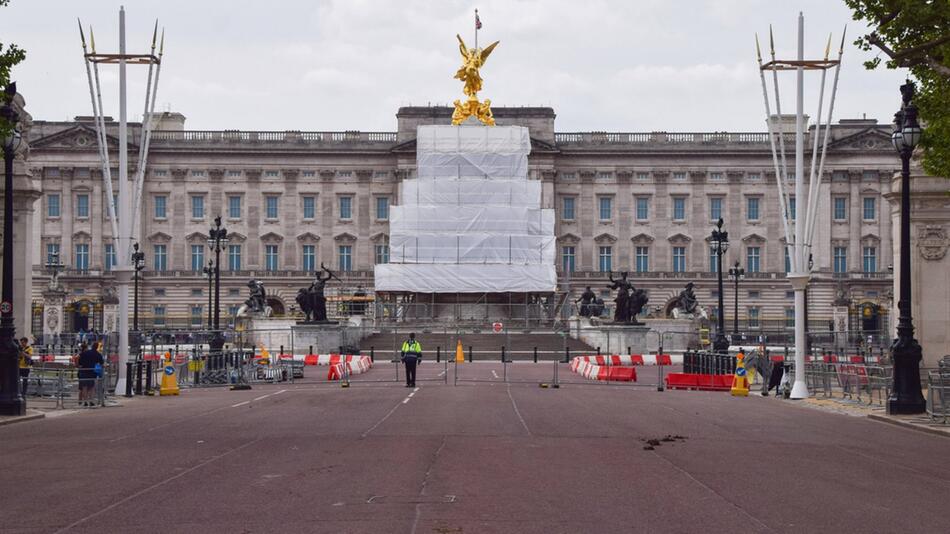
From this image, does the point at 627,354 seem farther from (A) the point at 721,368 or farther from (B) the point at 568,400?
(B) the point at 568,400

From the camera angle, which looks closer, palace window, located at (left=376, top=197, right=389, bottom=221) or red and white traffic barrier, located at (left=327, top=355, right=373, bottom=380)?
red and white traffic barrier, located at (left=327, top=355, right=373, bottom=380)

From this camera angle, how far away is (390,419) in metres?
26.3

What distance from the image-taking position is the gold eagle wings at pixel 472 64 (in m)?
107

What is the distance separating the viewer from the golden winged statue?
4210 inches

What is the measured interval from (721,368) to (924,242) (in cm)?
790

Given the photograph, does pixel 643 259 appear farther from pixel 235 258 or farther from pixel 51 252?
pixel 51 252

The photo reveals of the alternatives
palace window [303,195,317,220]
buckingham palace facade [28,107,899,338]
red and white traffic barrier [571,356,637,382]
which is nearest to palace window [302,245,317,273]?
buckingham palace facade [28,107,899,338]

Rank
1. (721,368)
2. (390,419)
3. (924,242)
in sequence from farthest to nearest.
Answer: (721,368), (924,242), (390,419)

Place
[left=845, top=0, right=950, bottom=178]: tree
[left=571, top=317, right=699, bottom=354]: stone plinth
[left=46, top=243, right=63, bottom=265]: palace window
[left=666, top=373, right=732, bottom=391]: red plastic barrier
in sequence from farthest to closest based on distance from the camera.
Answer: [left=46, top=243, right=63, bottom=265]: palace window
[left=571, top=317, right=699, bottom=354]: stone plinth
[left=666, top=373, right=732, bottom=391]: red plastic barrier
[left=845, top=0, right=950, bottom=178]: tree

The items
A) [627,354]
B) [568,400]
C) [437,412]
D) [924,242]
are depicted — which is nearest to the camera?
[437,412]

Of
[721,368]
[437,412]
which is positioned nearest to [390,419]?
[437,412]

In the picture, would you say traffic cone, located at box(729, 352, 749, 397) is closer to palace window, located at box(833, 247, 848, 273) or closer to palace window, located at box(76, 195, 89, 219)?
palace window, located at box(833, 247, 848, 273)

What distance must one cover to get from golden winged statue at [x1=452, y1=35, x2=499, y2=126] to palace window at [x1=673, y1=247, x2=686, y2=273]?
21371mm

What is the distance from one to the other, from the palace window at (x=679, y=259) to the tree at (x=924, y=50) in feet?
286
